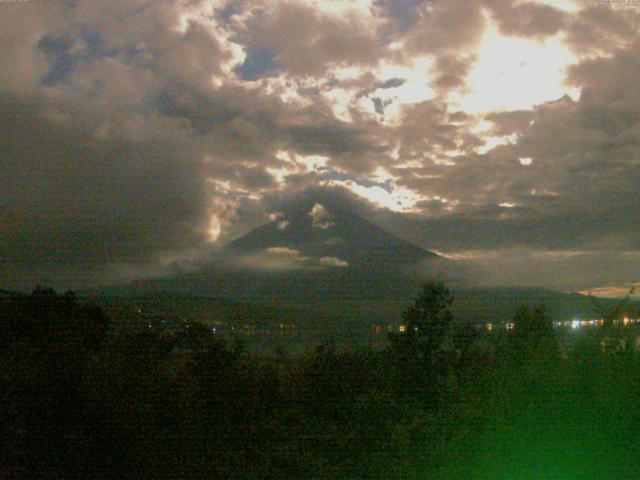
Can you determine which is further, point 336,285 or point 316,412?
point 336,285

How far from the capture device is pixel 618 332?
3762 mm

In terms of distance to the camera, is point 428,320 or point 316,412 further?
point 428,320

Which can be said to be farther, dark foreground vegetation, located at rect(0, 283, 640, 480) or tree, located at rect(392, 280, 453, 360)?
tree, located at rect(392, 280, 453, 360)

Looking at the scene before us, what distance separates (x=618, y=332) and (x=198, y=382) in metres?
2.66

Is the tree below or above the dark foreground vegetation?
above

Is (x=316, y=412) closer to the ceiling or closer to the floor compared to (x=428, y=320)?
closer to the floor

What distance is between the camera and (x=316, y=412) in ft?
11.6

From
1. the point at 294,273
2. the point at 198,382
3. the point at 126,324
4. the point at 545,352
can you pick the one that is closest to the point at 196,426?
the point at 198,382

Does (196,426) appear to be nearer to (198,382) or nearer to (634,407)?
(198,382)

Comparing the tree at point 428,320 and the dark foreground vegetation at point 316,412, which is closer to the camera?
the dark foreground vegetation at point 316,412

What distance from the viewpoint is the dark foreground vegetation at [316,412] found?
125 inches

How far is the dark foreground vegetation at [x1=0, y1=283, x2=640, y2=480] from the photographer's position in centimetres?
319

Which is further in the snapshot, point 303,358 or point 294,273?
point 294,273

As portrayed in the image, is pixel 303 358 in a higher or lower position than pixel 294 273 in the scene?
lower
